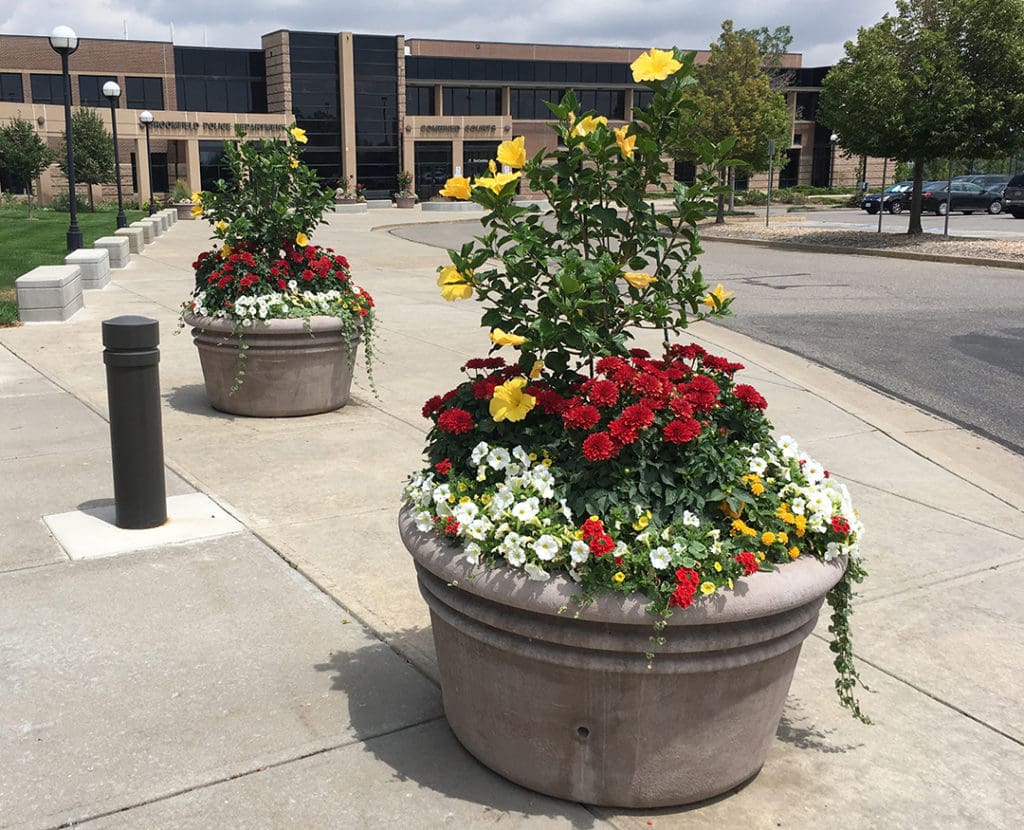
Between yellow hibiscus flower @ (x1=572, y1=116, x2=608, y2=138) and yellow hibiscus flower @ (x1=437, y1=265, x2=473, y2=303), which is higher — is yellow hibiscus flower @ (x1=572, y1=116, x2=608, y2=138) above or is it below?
above

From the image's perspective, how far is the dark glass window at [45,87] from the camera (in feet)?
215

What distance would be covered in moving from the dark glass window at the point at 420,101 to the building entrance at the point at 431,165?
15.0 ft

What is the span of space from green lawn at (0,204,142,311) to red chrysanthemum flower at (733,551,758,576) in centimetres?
1129

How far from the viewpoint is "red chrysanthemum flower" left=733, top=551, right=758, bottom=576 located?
273 centimetres

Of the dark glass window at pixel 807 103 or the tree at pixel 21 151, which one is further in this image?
the dark glass window at pixel 807 103

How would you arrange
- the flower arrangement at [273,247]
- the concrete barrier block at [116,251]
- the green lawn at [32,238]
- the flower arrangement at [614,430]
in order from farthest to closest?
the concrete barrier block at [116,251] < the green lawn at [32,238] < the flower arrangement at [273,247] < the flower arrangement at [614,430]

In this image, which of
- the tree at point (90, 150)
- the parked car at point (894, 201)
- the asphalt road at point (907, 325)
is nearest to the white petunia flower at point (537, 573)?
the asphalt road at point (907, 325)

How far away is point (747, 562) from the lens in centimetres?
273

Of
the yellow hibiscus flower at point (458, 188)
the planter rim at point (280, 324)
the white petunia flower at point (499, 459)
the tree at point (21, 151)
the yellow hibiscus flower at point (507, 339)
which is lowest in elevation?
the planter rim at point (280, 324)

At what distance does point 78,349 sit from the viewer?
34.4 ft

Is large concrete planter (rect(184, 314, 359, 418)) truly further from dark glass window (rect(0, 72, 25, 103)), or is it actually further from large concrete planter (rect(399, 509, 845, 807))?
dark glass window (rect(0, 72, 25, 103))

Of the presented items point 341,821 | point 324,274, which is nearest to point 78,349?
point 324,274

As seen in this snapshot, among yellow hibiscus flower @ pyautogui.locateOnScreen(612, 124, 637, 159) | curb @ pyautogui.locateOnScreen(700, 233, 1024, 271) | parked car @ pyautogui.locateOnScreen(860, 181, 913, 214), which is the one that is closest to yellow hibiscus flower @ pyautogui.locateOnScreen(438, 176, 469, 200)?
yellow hibiscus flower @ pyautogui.locateOnScreen(612, 124, 637, 159)

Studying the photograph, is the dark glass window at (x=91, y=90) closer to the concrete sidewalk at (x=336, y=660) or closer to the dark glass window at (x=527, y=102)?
the dark glass window at (x=527, y=102)
